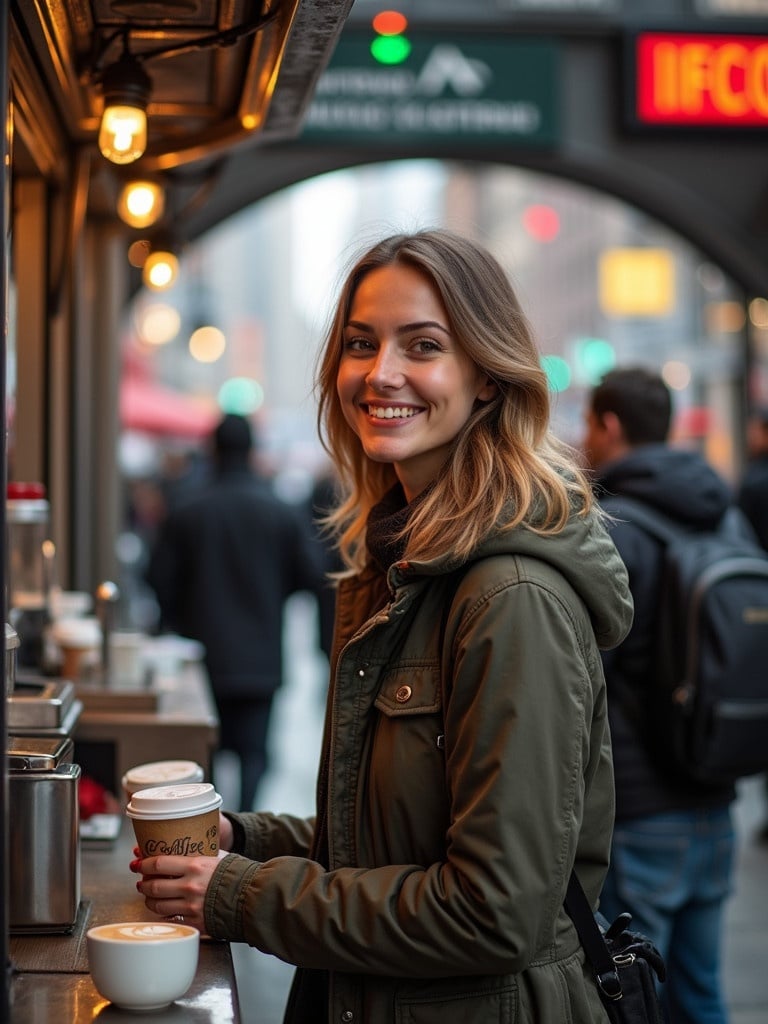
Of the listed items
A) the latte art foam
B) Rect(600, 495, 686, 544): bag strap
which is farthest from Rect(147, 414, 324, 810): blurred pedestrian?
the latte art foam

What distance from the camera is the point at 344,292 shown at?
2242 millimetres

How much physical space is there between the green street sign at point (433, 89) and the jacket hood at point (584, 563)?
4.57m

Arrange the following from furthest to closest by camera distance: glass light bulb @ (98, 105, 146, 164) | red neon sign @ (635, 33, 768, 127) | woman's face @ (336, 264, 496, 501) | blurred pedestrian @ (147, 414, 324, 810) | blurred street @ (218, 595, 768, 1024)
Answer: blurred pedestrian @ (147, 414, 324, 810) → red neon sign @ (635, 33, 768, 127) → blurred street @ (218, 595, 768, 1024) → glass light bulb @ (98, 105, 146, 164) → woman's face @ (336, 264, 496, 501)

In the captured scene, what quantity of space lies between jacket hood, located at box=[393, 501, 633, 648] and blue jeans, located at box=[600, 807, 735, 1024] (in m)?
1.65

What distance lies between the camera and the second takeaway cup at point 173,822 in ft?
6.69

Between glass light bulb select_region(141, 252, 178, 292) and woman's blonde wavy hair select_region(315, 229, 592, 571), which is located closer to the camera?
woman's blonde wavy hair select_region(315, 229, 592, 571)

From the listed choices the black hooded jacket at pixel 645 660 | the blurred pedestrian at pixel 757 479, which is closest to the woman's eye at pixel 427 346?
the black hooded jacket at pixel 645 660

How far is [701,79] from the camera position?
635 cm

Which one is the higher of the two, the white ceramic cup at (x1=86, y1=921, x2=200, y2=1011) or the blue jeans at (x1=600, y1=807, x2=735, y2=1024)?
the white ceramic cup at (x1=86, y1=921, x2=200, y2=1011)

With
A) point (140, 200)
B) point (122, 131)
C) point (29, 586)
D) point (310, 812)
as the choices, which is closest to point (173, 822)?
point (122, 131)

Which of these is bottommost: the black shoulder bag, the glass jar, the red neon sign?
the black shoulder bag

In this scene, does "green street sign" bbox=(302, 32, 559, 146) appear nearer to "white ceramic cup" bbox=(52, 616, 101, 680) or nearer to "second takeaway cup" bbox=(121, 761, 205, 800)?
"white ceramic cup" bbox=(52, 616, 101, 680)

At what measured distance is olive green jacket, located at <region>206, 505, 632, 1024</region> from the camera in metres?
1.78

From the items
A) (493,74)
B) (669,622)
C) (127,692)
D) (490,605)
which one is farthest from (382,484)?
(493,74)
